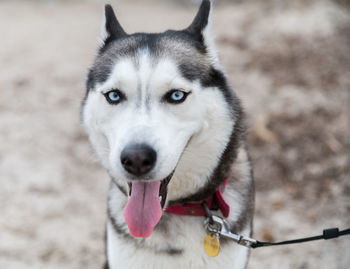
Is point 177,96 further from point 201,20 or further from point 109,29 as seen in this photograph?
point 109,29

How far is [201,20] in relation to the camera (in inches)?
99.2

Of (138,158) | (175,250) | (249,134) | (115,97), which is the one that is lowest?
(249,134)

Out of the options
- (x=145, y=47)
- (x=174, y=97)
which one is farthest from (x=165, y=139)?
(x=145, y=47)

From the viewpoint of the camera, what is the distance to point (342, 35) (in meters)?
6.62

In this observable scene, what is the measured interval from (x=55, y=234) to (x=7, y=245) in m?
0.47

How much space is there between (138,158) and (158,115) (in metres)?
0.28

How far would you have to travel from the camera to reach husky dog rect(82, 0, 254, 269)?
80.9 inches

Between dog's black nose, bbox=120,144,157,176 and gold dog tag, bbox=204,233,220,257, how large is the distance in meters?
0.66

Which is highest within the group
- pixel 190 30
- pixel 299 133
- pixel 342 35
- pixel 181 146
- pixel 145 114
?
pixel 190 30

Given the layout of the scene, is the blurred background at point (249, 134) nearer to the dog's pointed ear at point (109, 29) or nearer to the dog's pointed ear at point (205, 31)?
the dog's pointed ear at point (109, 29)

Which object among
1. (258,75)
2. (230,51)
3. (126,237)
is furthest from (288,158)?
(126,237)

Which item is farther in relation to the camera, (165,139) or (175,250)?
(175,250)

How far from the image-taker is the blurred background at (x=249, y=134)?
414cm

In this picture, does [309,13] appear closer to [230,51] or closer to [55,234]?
[230,51]
